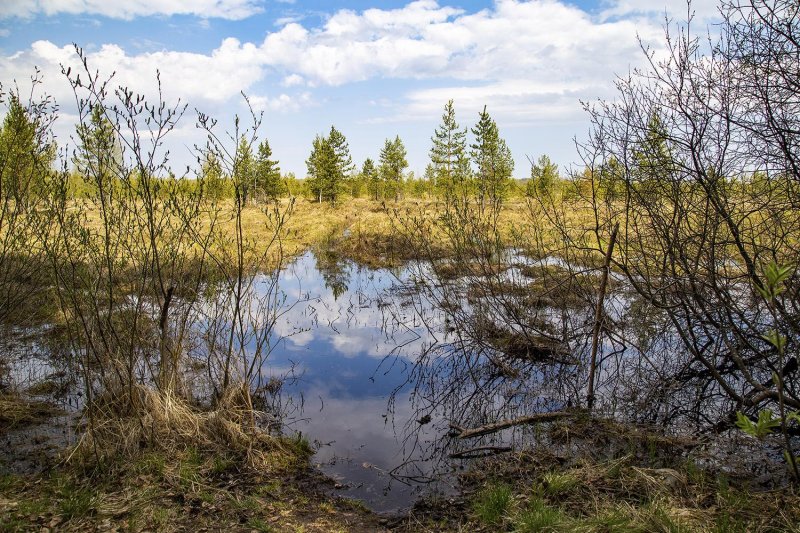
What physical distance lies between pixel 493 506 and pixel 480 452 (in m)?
1.64

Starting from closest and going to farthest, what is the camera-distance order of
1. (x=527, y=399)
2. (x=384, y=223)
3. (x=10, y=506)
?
(x=10, y=506)
(x=527, y=399)
(x=384, y=223)

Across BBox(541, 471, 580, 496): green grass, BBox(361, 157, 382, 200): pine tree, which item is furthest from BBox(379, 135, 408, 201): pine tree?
BBox(541, 471, 580, 496): green grass

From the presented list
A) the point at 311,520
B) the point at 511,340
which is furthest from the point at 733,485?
the point at 511,340

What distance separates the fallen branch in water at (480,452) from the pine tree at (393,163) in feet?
143

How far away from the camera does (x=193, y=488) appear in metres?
4.55

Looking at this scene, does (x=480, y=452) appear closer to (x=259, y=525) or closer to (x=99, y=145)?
(x=259, y=525)

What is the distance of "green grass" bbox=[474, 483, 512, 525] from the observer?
161 inches

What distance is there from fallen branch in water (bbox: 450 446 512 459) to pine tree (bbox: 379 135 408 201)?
43.5 metres

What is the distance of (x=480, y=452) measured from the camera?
230 inches

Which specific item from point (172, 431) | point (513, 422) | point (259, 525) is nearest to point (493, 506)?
point (259, 525)

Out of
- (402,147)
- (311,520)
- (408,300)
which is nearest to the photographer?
(311,520)

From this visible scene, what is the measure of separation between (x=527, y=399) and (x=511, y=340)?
75.4 inches

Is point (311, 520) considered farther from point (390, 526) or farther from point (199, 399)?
point (199, 399)

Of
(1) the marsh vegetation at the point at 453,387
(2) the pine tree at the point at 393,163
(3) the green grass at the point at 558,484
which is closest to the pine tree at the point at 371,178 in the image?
(2) the pine tree at the point at 393,163
